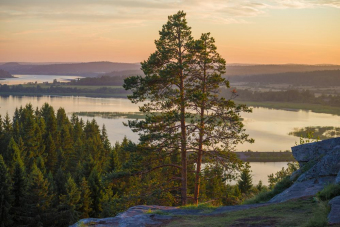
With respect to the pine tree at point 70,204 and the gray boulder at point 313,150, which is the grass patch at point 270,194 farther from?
the pine tree at point 70,204

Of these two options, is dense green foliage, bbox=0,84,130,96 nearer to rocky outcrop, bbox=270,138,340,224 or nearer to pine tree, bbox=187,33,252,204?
pine tree, bbox=187,33,252,204

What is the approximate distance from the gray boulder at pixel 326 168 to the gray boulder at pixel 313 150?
1.39m

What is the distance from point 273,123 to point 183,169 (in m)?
77.9

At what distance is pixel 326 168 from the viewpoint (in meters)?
11.2

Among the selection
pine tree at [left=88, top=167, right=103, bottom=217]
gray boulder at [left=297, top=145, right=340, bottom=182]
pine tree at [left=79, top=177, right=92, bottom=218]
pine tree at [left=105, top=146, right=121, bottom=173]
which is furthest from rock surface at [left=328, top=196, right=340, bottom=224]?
pine tree at [left=105, top=146, right=121, bottom=173]

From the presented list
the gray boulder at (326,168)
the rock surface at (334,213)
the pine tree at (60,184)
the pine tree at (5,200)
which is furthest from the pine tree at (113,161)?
the rock surface at (334,213)

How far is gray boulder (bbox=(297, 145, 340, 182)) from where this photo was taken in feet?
36.2

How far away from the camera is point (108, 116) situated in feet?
335

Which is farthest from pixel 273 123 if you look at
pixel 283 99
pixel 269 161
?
pixel 283 99

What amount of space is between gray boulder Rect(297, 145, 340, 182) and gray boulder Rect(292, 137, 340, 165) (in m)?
1.39

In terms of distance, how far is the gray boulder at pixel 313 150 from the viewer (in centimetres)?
1286

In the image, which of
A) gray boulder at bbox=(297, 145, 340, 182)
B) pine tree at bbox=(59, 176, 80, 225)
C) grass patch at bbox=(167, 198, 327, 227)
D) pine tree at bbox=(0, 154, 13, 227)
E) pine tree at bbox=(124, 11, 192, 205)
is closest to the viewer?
grass patch at bbox=(167, 198, 327, 227)

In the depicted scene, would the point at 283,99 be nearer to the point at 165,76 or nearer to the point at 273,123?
the point at 273,123

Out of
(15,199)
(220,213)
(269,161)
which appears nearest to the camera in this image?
(220,213)
